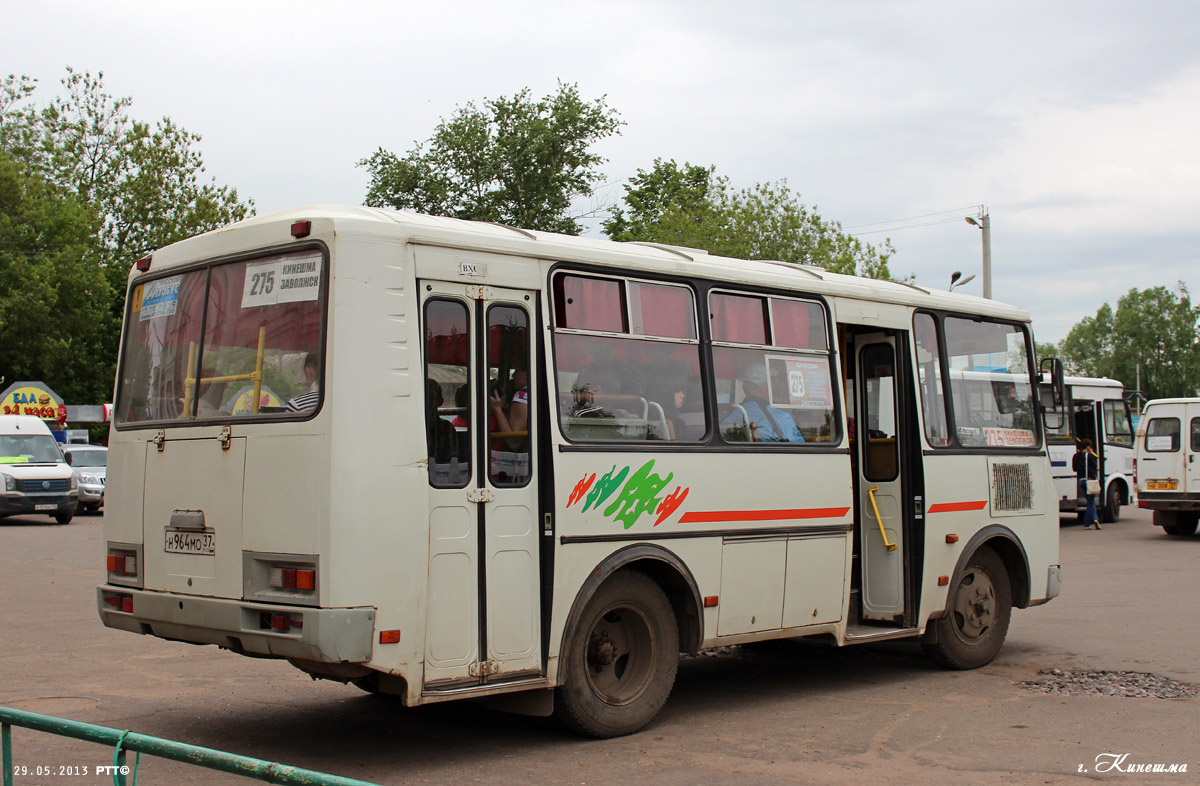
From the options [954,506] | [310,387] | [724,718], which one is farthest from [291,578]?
[954,506]

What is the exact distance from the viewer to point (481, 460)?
6652 millimetres

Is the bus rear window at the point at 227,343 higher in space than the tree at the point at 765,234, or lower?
lower

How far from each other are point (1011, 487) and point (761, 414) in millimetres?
3178

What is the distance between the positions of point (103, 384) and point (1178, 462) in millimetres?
41632

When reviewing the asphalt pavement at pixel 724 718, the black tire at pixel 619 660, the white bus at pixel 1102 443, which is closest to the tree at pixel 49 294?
the white bus at pixel 1102 443

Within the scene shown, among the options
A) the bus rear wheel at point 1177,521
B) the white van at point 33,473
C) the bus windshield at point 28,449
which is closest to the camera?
the bus rear wheel at point 1177,521

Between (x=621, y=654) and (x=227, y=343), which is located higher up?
(x=227, y=343)

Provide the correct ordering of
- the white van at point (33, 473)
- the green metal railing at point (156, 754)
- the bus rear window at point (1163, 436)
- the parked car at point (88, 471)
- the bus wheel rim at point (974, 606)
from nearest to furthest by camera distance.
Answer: the green metal railing at point (156, 754) → the bus wheel rim at point (974, 606) → the bus rear window at point (1163, 436) → the white van at point (33, 473) → the parked car at point (88, 471)

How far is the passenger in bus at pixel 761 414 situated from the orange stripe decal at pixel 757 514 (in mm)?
502

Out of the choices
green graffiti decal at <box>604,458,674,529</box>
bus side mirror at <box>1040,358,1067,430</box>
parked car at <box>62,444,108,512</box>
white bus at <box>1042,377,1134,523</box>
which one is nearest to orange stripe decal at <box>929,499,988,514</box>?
bus side mirror at <box>1040,358,1067,430</box>

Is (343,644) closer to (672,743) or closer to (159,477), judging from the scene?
(159,477)

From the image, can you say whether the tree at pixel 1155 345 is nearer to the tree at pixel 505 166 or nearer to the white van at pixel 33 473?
the tree at pixel 505 166

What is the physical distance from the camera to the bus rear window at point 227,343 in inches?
250

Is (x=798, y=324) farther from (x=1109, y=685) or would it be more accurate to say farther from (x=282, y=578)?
(x=282, y=578)
